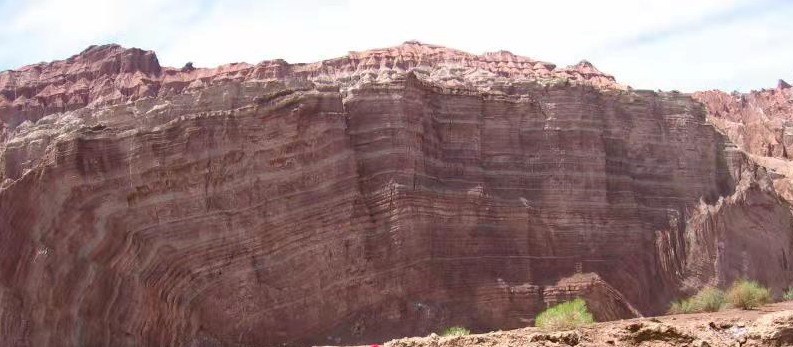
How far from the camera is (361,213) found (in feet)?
82.7

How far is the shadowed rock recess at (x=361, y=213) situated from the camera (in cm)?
2242

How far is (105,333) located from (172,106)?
19.0 feet

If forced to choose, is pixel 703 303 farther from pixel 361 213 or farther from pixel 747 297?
pixel 361 213

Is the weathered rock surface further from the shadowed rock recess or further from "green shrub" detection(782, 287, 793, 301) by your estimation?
"green shrub" detection(782, 287, 793, 301)

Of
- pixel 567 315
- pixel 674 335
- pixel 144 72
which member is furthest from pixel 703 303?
pixel 144 72

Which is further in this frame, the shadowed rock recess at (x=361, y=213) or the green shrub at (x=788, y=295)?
the green shrub at (x=788, y=295)

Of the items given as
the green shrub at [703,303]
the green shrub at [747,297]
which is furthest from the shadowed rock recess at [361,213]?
the green shrub at [747,297]

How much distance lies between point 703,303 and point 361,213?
30.2ft

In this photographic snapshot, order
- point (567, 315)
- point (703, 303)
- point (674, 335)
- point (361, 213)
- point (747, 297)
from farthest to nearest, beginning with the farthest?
1. point (703, 303)
2. point (361, 213)
3. point (747, 297)
4. point (567, 315)
5. point (674, 335)

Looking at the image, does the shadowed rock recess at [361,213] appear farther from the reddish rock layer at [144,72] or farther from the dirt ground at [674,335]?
the reddish rock layer at [144,72]

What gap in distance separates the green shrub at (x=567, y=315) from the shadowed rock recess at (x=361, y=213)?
1.46 meters

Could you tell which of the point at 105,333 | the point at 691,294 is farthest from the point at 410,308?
the point at 691,294

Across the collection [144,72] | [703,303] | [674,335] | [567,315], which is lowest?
[674,335]

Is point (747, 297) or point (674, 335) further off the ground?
point (747, 297)
